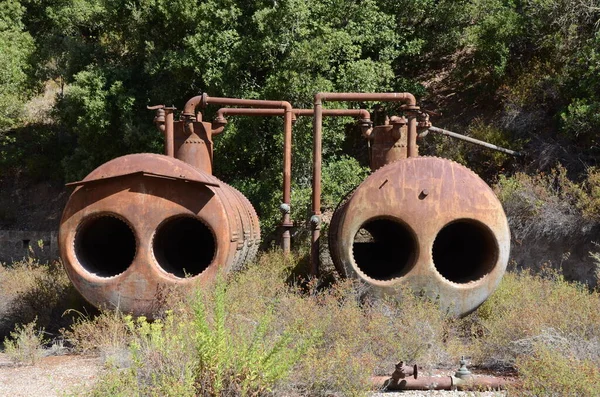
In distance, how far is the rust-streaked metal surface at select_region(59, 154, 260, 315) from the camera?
8.45m

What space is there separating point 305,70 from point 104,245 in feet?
21.5

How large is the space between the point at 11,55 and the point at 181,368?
15.1 meters

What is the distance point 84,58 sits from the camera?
701 inches

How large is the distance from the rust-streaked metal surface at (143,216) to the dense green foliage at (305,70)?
6066 mm

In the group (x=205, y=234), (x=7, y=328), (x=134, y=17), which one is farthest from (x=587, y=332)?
(x=134, y=17)

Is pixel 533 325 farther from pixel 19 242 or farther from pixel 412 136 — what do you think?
pixel 19 242

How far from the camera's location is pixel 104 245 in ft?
34.5

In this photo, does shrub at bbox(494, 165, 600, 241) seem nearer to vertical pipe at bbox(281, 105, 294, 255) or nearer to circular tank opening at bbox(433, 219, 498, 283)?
circular tank opening at bbox(433, 219, 498, 283)

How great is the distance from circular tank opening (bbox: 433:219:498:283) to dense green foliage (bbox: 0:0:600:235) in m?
4.12

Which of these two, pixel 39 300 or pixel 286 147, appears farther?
pixel 286 147

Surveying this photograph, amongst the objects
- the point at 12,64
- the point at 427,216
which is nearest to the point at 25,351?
the point at 427,216

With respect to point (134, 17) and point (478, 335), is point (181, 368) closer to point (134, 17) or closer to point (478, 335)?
point (478, 335)

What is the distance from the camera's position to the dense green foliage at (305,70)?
49.5 feet

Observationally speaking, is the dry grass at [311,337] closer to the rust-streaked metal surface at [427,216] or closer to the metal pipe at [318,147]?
the rust-streaked metal surface at [427,216]
